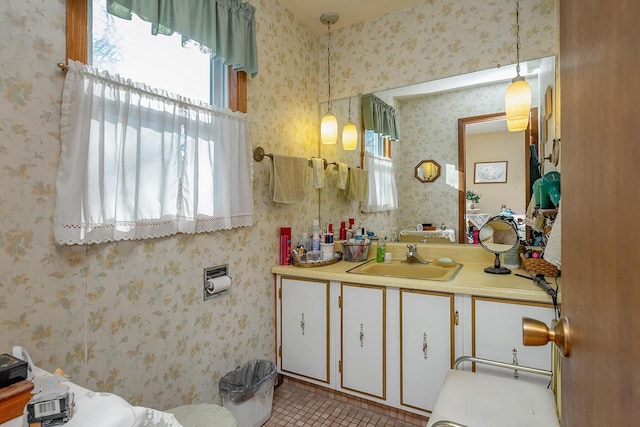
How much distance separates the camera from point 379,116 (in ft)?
8.21

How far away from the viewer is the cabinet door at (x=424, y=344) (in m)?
1.69

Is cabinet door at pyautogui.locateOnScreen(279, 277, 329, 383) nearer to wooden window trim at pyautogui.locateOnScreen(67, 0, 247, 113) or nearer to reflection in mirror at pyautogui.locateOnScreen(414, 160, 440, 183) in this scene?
reflection in mirror at pyautogui.locateOnScreen(414, 160, 440, 183)

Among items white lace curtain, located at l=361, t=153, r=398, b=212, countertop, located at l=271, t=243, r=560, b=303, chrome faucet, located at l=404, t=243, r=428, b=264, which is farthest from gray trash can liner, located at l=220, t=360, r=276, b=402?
white lace curtain, located at l=361, t=153, r=398, b=212

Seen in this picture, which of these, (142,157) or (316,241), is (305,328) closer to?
(316,241)

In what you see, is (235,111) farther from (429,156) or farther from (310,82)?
(429,156)

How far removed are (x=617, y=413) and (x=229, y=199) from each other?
5.66 ft

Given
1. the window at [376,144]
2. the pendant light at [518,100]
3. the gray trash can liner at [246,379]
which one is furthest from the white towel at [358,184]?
the gray trash can liner at [246,379]

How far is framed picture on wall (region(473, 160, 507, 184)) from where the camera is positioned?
2057mm

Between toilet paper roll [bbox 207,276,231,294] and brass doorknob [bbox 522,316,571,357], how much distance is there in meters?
1.50

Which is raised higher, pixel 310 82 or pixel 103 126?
pixel 310 82

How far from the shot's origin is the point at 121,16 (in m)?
1.28

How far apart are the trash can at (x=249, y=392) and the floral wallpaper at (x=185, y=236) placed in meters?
0.08

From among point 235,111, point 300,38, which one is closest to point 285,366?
point 235,111

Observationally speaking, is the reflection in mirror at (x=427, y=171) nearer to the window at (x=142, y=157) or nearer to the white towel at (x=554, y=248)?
the white towel at (x=554, y=248)
